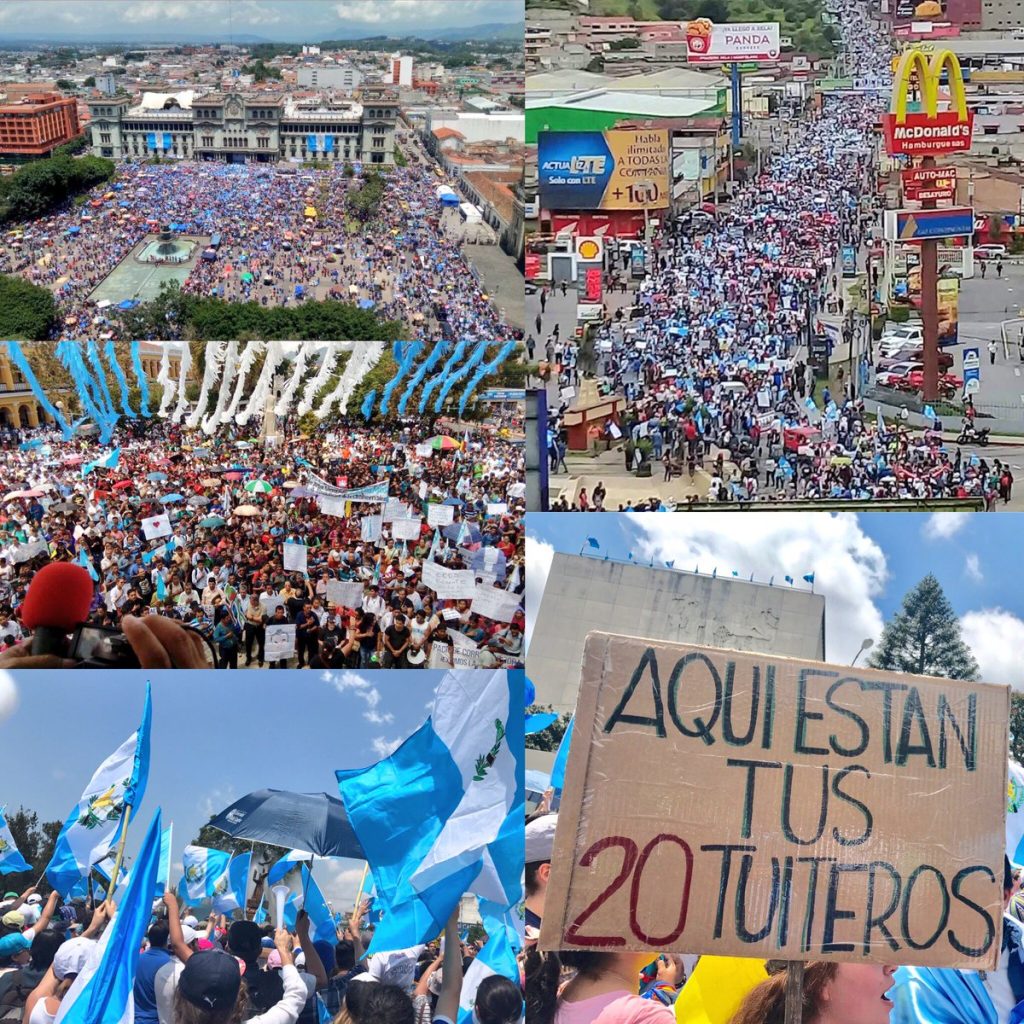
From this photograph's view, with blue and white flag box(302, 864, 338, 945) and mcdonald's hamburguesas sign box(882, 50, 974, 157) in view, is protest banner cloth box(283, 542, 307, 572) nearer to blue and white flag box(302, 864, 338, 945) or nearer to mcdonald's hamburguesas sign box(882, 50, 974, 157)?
blue and white flag box(302, 864, 338, 945)

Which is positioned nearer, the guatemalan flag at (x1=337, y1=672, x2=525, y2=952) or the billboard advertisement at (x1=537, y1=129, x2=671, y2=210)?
the guatemalan flag at (x1=337, y1=672, x2=525, y2=952)

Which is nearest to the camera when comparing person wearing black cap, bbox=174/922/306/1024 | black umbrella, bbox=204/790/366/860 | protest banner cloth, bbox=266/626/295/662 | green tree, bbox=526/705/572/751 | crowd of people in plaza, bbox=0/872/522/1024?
person wearing black cap, bbox=174/922/306/1024

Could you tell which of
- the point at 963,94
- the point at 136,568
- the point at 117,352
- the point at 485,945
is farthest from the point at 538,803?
the point at 963,94

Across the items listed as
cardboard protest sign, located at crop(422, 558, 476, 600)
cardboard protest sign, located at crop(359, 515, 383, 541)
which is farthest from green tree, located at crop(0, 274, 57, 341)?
cardboard protest sign, located at crop(422, 558, 476, 600)

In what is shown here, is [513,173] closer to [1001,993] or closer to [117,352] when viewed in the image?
[117,352]

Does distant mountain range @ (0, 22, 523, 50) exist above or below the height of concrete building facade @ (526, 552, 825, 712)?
above

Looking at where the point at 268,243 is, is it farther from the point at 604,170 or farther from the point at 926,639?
the point at 926,639

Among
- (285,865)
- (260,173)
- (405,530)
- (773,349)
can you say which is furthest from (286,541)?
(773,349)

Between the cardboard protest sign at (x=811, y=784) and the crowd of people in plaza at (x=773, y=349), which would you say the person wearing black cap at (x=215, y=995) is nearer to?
the cardboard protest sign at (x=811, y=784)
